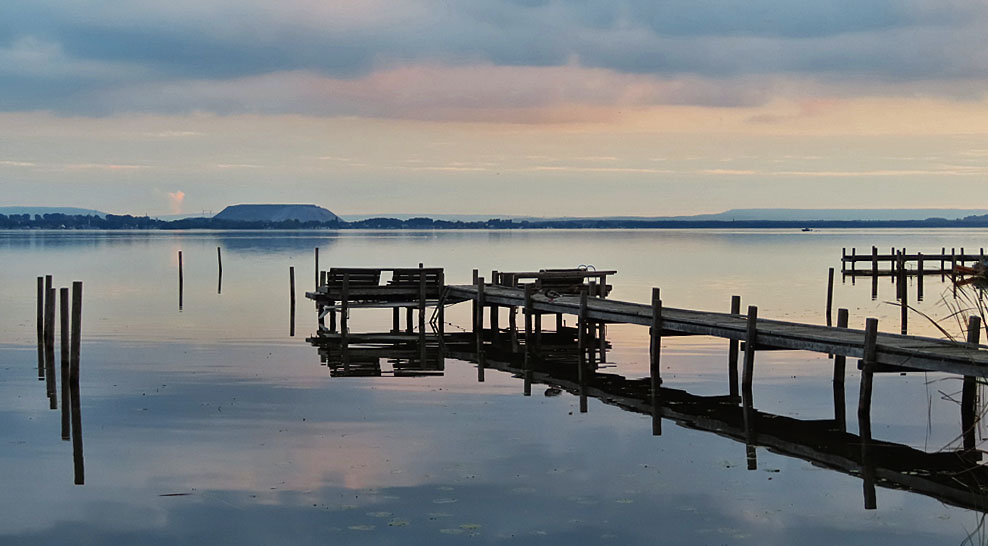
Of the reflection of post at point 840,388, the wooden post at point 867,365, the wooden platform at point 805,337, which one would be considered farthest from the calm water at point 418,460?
the wooden platform at point 805,337

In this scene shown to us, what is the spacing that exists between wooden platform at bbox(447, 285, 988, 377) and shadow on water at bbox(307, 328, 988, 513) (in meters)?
1.25

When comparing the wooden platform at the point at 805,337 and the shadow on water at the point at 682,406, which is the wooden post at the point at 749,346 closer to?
the wooden platform at the point at 805,337

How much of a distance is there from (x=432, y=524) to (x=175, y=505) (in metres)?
3.38

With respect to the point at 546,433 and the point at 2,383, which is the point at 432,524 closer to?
the point at 546,433

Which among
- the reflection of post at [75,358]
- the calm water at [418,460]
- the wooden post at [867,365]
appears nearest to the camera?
the calm water at [418,460]

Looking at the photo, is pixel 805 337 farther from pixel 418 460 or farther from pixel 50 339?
pixel 50 339

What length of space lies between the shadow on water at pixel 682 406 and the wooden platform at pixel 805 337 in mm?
1255

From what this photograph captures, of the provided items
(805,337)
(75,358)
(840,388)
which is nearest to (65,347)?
(75,358)

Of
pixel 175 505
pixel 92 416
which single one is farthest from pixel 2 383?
pixel 175 505

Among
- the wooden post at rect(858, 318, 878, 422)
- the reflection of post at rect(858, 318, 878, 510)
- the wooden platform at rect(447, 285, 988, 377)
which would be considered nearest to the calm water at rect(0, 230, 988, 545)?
the reflection of post at rect(858, 318, 878, 510)

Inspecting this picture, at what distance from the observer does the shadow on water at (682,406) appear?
1578 cm

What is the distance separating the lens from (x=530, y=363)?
28547 mm

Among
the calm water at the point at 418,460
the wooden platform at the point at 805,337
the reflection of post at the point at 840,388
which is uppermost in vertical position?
the wooden platform at the point at 805,337

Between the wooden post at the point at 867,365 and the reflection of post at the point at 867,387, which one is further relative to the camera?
the wooden post at the point at 867,365
